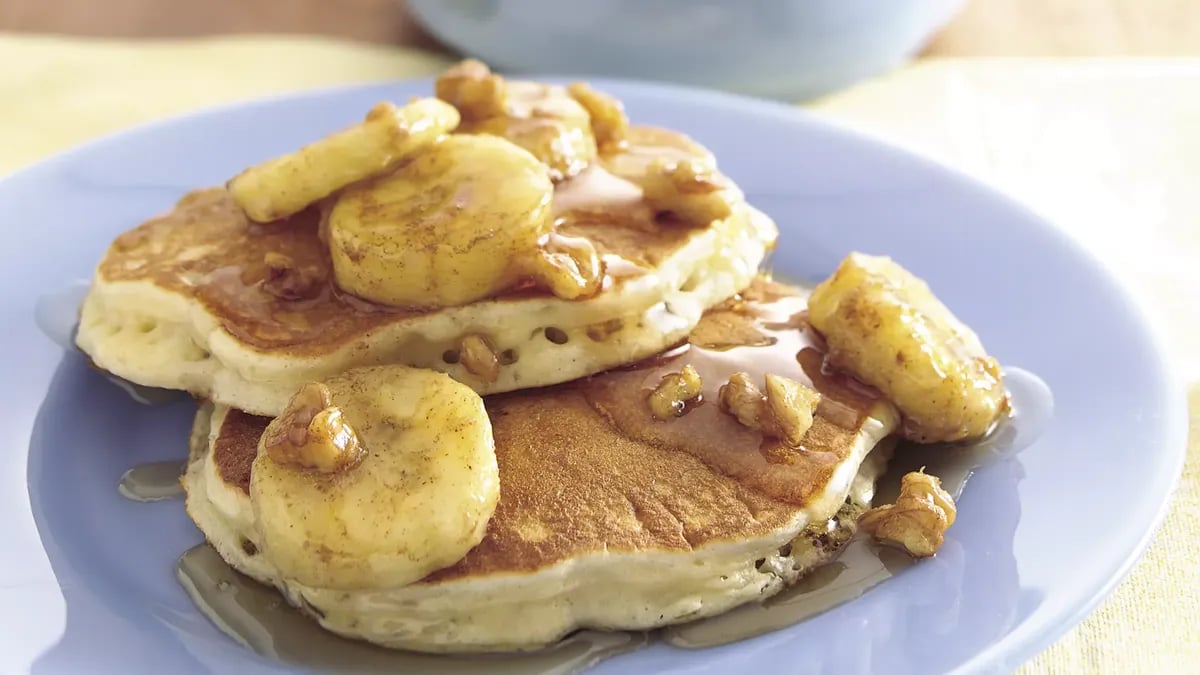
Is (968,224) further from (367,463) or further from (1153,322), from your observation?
(367,463)

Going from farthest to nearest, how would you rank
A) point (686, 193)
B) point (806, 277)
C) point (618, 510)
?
point (806, 277)
point (686, 193)
point (618, 510)

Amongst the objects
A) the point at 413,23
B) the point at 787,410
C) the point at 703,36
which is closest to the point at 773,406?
the point at 787,410

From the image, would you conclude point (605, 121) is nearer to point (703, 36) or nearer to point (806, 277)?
Answer: point (806, 277)

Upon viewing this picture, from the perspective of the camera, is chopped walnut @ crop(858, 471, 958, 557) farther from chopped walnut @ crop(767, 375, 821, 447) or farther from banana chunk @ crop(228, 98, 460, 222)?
banana chunk @ crop(228, 98, 460, 222)

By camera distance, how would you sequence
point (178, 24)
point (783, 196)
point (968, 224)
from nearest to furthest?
point (968, 224) < point (783, 196) < point (178, 24)

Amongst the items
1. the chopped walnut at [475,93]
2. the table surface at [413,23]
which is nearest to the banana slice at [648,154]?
the chopped walnut at [475,93]

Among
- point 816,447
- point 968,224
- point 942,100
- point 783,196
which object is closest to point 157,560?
point 816,447
